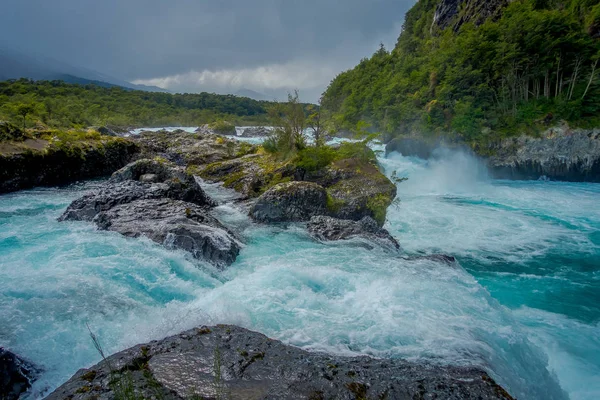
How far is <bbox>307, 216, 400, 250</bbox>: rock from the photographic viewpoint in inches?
395

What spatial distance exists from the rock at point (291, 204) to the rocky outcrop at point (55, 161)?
1373 cm

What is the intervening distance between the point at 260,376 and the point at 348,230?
291 inches

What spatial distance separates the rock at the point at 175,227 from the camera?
317 inches

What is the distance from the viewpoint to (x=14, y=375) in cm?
361

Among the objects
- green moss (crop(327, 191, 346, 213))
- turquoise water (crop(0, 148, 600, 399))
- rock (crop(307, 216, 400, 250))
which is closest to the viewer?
turquoise water (crop(0, 148, 600, 399))

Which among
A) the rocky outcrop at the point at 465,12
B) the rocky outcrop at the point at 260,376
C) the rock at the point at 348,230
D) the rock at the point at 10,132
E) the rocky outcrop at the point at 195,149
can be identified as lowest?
the rock at the point at 348,230

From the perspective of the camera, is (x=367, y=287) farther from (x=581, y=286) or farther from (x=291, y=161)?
(x=291, y=161)

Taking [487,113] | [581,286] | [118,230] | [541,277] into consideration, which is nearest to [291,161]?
[118,230]

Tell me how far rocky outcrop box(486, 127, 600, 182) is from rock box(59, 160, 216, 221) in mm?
25530

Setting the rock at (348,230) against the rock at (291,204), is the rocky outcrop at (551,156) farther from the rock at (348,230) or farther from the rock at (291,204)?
the rock at (291,204)

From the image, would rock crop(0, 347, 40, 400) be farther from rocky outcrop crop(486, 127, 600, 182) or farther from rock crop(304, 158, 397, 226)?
rocky outcrop crop(486, 127, 600, 182)

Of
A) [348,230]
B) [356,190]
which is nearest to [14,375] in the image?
[348,230]

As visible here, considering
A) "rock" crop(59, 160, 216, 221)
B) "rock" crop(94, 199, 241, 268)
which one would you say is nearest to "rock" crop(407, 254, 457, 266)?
"rock" crop(94, 199, 241, 268)

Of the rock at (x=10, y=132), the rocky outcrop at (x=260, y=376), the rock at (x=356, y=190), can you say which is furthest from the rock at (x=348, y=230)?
the rock at (x=10, y=132)
